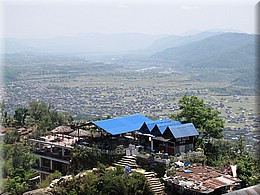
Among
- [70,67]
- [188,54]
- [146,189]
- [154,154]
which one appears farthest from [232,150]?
[188,54]

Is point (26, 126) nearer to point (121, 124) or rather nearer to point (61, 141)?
point (61, 141)

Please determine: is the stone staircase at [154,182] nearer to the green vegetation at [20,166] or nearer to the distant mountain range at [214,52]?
the green vegetation at [20,166]

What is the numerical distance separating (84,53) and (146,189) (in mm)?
21063

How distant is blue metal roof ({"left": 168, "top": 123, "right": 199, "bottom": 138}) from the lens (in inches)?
169

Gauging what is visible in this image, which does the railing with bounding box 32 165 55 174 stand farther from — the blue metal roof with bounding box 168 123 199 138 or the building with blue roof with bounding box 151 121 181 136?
the blue metal roof with bounding box 168 123 199 138

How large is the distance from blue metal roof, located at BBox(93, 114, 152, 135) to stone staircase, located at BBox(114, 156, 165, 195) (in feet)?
1.33

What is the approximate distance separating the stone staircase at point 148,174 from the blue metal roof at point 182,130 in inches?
19.1

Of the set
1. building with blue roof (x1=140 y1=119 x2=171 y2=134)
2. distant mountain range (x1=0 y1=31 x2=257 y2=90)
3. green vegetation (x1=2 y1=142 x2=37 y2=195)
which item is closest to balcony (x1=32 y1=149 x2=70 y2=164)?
green vegetation (x1=2 y1=142 x2=37 y2=195)

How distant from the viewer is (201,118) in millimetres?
5086

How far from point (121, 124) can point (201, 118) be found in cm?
101

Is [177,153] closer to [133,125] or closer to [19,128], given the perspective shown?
[133,125]

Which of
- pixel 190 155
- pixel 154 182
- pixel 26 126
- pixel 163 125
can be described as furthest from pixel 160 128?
pixel 26 126

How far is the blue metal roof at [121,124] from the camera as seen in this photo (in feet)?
15.2

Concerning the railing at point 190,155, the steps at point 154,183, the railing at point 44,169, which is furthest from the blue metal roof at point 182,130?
the railing at point 44,169
